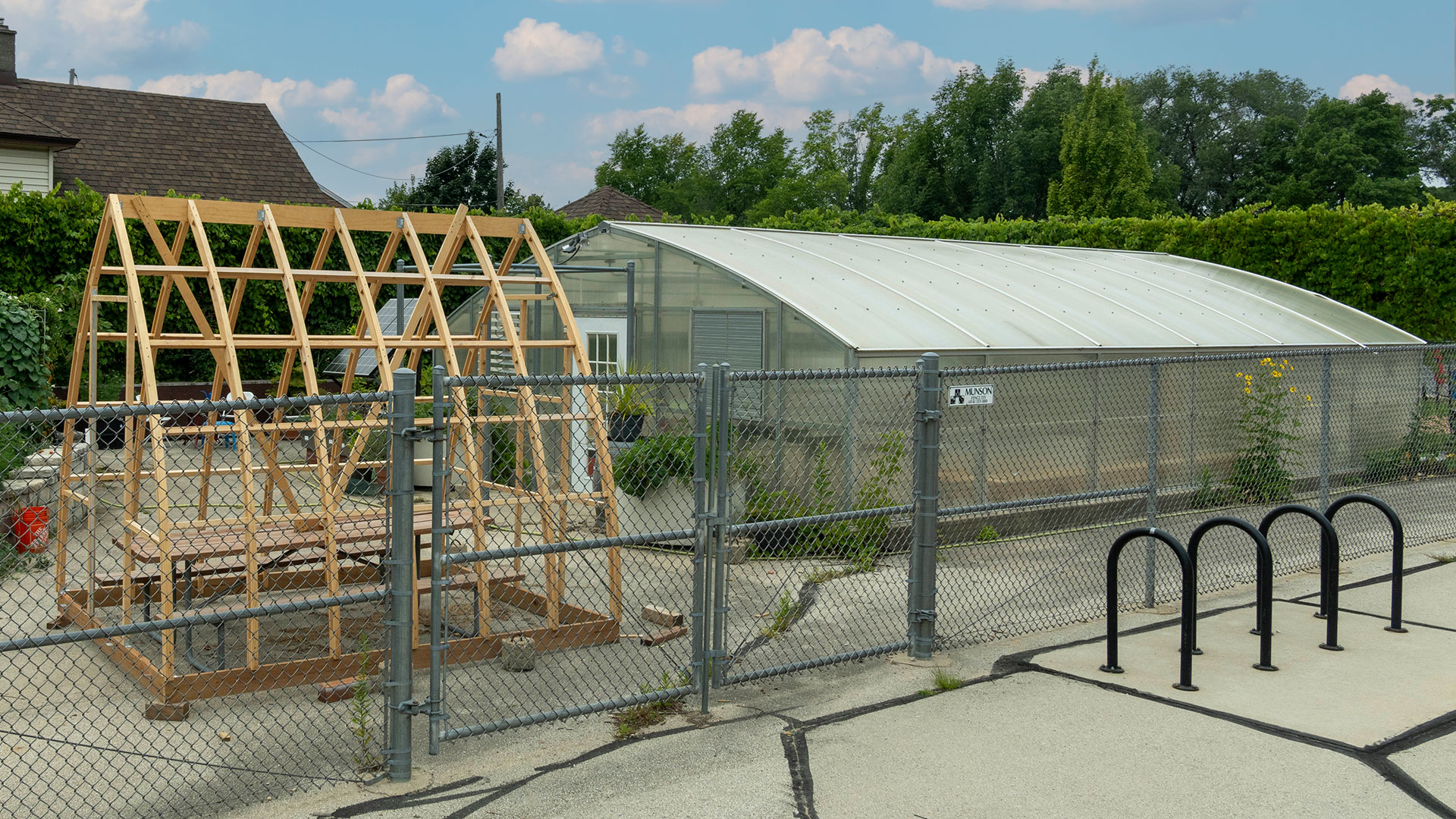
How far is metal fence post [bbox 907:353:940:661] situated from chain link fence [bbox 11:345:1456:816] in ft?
0.06

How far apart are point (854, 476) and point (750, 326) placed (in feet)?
6.81

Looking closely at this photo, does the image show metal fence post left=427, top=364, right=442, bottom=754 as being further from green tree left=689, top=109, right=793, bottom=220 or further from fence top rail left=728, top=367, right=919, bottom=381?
green tree left=689, top=109, right=793, bottom=220

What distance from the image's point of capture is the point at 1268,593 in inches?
252

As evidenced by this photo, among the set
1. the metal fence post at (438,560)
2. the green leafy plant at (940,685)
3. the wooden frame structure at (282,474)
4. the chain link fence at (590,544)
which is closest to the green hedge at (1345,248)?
the chain link fence at (590,544)

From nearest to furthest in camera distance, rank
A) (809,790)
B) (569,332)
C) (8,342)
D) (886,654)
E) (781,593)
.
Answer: (809,790)
(886,654)
(569,332)
(781,593)
(8,342)

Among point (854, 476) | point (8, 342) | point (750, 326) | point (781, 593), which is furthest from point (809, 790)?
point (8, 342)

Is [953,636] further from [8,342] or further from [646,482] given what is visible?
[8,342]

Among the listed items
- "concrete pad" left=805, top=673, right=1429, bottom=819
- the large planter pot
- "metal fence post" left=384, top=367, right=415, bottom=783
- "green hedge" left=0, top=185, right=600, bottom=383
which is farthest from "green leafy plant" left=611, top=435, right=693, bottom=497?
"green hedge" left=0, top=185, right=600, bottom=383

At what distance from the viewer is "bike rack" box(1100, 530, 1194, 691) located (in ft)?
20.2

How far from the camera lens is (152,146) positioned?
27.1 metres

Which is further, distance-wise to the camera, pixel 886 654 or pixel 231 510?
pixel 231 510

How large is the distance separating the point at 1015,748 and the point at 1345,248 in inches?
558

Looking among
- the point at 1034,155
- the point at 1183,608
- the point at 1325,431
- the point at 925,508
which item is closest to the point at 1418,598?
the point at 1325,431

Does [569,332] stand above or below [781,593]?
above
